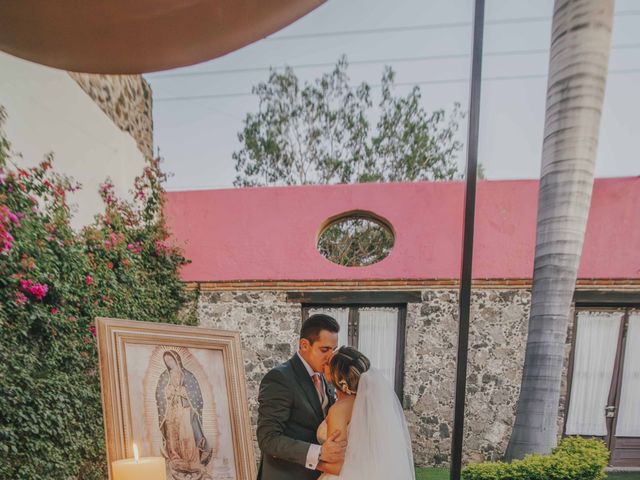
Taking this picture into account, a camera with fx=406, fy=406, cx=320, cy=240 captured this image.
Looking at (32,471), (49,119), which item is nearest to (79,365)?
(32,471)

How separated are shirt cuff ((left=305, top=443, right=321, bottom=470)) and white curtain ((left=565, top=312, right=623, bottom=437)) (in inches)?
49.0

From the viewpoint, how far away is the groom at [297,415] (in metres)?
1.55

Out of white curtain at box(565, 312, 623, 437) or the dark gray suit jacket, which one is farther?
white curtain at box(565, 312, 623, 437)

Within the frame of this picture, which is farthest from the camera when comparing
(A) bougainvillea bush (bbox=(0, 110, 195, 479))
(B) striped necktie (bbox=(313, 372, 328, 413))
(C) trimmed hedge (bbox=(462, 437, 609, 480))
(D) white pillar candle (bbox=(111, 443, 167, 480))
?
(C) trimmed hedge (bbox=(462, 437, 609, 480))

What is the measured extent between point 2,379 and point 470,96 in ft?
6.93

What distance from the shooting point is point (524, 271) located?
192cm

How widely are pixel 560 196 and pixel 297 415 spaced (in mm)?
1510

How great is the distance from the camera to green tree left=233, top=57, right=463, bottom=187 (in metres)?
1.84

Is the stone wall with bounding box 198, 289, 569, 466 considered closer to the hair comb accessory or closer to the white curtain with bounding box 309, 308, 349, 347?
the white curtain with bounding box 309, 308, 349, 347

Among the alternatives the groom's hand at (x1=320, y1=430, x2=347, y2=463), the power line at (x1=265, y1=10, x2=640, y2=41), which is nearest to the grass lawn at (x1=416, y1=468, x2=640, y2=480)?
the groom's hand at (x1=320, y1=430, x2=347, y2=463)

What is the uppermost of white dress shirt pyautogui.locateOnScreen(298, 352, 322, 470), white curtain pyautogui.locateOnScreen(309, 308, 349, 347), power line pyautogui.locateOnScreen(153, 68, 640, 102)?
power line pyautogui.locateOnScreen(153, 68, 640, 102)

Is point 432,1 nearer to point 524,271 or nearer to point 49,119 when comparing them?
point 524,271

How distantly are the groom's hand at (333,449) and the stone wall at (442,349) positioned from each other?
49 centimetres

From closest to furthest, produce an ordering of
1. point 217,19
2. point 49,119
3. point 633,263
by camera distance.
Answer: point 217,19, point 49,119, point 633,263
